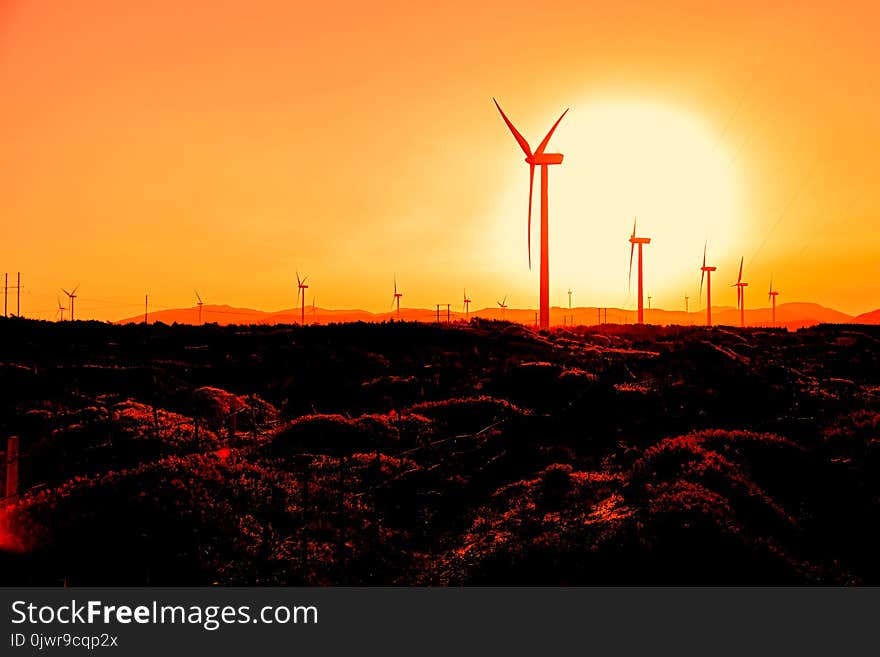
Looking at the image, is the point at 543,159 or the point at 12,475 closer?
the point at 12,475

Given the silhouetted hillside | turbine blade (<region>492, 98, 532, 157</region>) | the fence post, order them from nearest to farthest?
the silhouetted hillside < the fence post < turbine blade (<region>492, 98, 532, 157</region>)

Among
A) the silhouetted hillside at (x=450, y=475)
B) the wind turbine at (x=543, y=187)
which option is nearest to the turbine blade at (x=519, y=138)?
the wind turbine at (x=543, y=187)

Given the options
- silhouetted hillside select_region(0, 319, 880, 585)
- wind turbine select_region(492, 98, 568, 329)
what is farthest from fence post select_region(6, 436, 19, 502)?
wind turbine select_region(492, 98, 568, 329)

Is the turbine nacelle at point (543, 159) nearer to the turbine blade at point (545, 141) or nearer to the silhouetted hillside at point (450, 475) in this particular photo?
the turbine blade at point (545, 141)

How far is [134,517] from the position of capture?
19297 millimetres

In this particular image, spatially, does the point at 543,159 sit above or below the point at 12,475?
above

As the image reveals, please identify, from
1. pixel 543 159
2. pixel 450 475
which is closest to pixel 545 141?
pixel 543 159

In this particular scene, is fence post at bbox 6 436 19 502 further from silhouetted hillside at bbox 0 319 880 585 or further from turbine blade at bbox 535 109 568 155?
turbine blade at bbox 535 109 568 155

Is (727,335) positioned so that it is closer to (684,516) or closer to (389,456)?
(389,456)

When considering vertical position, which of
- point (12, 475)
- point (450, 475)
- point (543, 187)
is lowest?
point (450, 475)

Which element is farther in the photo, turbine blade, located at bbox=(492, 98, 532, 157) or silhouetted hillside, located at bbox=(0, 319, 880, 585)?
turbine blade, located at bbox=(492, 98, 532, 157)

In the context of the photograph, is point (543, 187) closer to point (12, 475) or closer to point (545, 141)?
point (545, 141)

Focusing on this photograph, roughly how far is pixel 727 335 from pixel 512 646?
68642 millimetres

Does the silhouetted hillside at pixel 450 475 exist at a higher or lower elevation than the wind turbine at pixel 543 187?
lower
